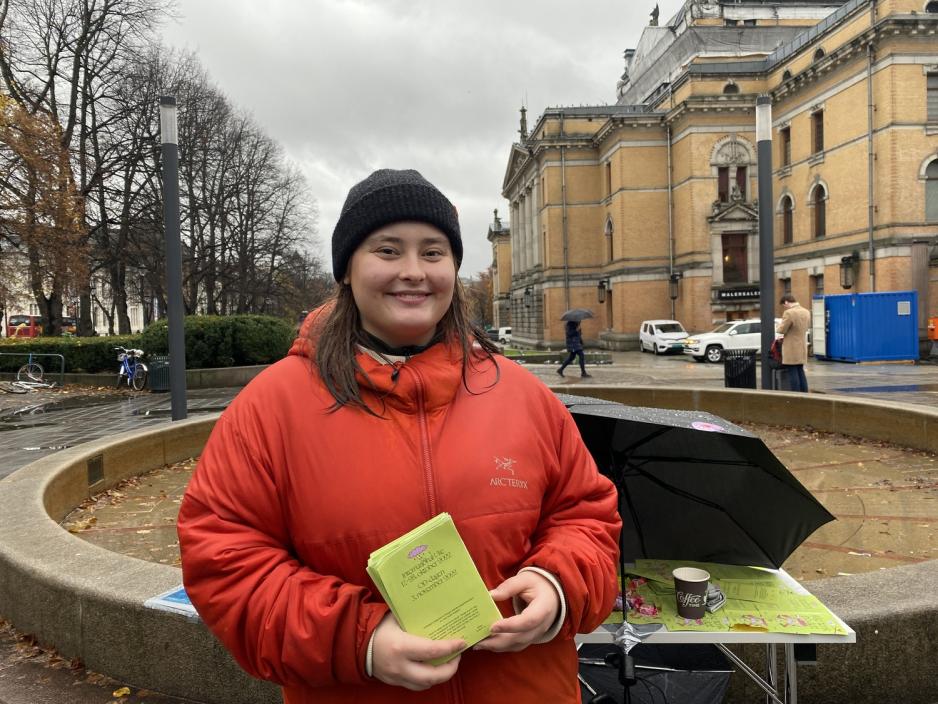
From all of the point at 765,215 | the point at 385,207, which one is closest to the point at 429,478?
the point at 385,207

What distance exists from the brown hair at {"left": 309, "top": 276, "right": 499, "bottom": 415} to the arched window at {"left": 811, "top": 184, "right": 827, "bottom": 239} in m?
35.3

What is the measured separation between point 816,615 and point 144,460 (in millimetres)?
6971

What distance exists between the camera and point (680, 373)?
22.5 m

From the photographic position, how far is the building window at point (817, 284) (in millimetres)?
33062

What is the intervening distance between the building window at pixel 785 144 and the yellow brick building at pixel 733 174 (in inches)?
2.7

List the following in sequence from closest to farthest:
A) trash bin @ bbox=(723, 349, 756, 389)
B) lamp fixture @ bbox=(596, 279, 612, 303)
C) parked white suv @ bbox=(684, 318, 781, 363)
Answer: trash bin @ bbox=(723, 349, 756, 389), parked white suv @ bbox=(684, 318, 781, 363), lamp fixture @ bbox=(596, 279, 612, 303)

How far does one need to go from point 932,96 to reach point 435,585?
34945 millimetres

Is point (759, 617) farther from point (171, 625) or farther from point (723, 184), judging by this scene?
point (723, 184)

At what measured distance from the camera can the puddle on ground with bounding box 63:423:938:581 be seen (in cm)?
475

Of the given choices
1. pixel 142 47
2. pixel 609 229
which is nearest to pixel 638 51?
pixel 609 229

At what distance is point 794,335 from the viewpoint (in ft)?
37.9

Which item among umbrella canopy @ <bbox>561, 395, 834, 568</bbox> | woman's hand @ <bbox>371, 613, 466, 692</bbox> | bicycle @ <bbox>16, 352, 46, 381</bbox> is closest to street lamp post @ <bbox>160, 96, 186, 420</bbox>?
umbrella canopy @ <bbox>561, 395, 834, 568</bbox>

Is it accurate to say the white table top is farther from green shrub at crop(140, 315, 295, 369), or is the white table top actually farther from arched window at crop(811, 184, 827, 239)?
arched window at crop(811, 184, 827, 239)

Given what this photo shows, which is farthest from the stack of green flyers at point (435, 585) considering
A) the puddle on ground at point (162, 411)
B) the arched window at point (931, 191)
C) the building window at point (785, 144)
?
the building window at point (785, 144)
